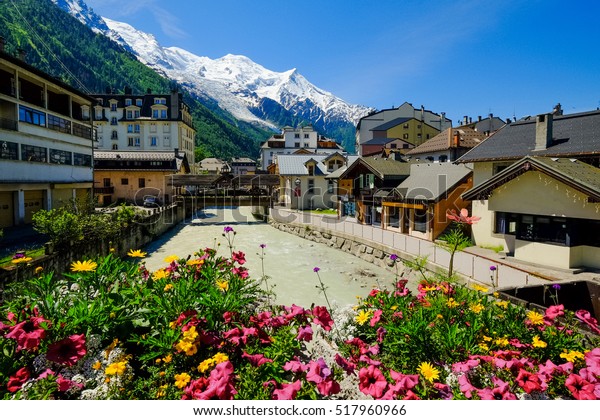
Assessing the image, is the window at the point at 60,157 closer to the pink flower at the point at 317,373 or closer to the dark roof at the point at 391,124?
the pink flower at the point at 317,373

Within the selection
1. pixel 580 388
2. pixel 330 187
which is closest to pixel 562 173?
pixel 580 388

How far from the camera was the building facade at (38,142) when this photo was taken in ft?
73.2

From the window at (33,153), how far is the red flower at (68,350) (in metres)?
27.5

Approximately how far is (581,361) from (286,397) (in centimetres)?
321

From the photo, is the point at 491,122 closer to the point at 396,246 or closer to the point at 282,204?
the point at 282,204

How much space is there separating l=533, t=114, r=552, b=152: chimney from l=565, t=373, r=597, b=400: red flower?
1940 cm

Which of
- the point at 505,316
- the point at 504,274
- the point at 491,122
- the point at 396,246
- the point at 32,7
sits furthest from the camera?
the point at 32,7

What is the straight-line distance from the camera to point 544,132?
17969mm

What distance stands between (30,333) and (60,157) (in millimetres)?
31494

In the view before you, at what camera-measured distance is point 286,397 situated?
247 cm

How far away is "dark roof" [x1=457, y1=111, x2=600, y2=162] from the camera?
1677cm

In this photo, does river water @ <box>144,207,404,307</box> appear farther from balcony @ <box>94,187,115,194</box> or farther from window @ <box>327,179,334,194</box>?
balcony @ <box>94,187,115,194</box>

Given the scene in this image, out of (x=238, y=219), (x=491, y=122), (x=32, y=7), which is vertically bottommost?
(x=238, y=219)
